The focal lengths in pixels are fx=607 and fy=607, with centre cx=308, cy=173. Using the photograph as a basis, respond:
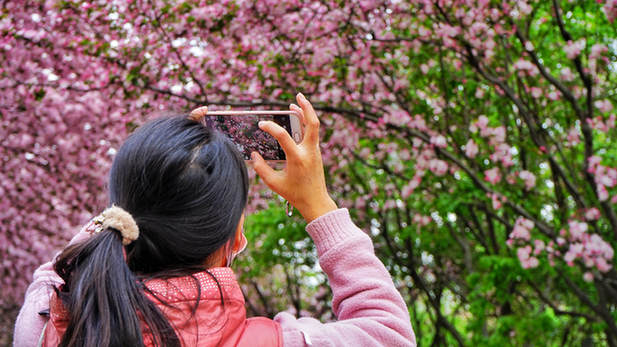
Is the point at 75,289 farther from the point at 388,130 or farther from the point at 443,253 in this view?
the point at 443,253

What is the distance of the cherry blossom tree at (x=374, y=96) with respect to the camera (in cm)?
459

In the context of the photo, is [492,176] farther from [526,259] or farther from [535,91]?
[535,91]

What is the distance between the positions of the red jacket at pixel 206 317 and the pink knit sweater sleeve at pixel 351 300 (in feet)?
0.20

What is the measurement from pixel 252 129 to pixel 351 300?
1.39 ft

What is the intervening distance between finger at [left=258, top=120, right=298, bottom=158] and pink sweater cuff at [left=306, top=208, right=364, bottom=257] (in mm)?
141

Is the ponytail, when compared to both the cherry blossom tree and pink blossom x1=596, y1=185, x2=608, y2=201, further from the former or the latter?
pink blossom x1=596, y1=185, x2=608, y2=201

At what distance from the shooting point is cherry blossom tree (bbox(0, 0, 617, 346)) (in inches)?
181

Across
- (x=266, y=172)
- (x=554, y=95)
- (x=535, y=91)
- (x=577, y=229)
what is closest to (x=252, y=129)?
(x=266, y=172)

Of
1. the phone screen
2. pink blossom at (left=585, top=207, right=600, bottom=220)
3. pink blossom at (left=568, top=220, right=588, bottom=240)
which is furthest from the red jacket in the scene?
pink blossom at (left=585, top=207, right=600, bottom=220)

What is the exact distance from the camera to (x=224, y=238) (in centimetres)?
108

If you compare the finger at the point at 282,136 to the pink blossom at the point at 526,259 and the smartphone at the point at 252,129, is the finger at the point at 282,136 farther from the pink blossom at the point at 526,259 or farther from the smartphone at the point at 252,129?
the pink blossom at the point at 526,259

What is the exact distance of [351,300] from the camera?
113 centimetres

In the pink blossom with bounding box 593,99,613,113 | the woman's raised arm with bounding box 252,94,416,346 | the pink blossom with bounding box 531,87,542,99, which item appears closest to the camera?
the woman's raised arm with bounding box 252,94,416,346

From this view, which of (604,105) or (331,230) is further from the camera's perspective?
(604,105)
